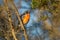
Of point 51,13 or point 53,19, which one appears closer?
point 51,13

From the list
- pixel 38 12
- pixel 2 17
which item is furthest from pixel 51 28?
pixel 2 17

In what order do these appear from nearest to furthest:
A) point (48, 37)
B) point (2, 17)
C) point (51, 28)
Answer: point (2, 17) < point (51, 28) < point (48, 37)

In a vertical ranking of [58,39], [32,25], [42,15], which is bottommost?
[58,39]

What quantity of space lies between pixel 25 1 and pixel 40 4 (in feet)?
2.45

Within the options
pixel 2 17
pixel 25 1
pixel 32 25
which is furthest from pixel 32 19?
pixel 2 17

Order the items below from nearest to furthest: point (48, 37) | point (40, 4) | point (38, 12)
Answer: point (40, 4)
point (38, 12)
point (48, 37)

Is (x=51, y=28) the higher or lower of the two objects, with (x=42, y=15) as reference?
lower

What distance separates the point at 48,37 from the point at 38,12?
88 centimetres

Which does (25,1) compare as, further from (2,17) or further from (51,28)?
(2,17)

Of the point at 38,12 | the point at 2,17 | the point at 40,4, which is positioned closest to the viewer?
the point at 2,17

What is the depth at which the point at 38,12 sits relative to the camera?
4.61 meters

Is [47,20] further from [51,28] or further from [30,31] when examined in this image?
[30,31]

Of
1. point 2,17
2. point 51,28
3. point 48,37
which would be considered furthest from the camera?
point 48,37

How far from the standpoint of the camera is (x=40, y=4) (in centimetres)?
429
